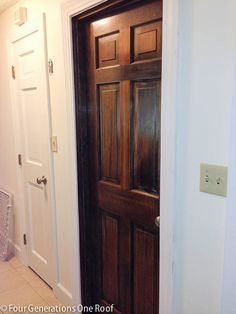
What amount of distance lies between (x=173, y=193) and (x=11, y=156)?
1958mm

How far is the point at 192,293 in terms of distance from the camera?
1.20m

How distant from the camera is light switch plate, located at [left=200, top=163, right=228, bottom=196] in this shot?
1029mm

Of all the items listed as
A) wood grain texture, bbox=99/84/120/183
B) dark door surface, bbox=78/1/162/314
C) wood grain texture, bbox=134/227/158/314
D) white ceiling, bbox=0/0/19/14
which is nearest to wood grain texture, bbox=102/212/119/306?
dark door surface, bbox=78/1/162/314

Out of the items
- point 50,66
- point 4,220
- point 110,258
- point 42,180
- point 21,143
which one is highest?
point 50,66

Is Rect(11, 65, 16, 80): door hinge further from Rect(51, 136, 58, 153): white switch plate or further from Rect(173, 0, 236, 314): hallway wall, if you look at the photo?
Rect(173, 0, 236, 314): hallway wall

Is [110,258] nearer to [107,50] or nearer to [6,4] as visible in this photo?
[107,50]

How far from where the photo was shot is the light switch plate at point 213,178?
3.38 ft

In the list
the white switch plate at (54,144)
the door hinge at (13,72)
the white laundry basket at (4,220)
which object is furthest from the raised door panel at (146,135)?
the white laundry basket at (4,220)

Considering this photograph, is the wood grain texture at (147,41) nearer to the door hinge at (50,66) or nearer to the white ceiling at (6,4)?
the door hinge at (50,66)

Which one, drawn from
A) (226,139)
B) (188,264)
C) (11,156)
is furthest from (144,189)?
(11,156)

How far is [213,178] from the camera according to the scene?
105 cm

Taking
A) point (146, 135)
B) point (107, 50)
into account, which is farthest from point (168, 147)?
point (107, 50)

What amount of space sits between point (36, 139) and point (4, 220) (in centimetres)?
108

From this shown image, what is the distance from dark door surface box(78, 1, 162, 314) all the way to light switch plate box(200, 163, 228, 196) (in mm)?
343
